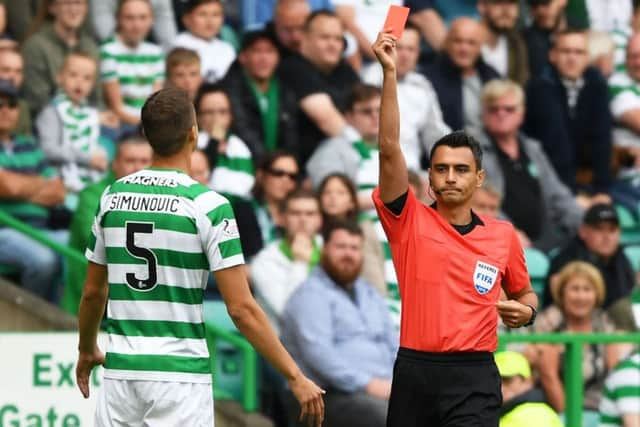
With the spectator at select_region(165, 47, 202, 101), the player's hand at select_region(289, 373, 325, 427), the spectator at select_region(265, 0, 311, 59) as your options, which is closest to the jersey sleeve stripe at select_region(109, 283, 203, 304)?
the player's hand at select_region(289, 373, 325, 427)

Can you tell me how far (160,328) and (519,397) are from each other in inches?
150

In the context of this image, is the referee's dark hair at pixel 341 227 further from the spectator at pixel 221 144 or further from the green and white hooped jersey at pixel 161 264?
the green and white hooped jersey at pixel 161 264

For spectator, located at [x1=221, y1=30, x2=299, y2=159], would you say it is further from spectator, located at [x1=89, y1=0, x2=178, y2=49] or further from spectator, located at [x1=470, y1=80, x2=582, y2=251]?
spectator, located at [x1=470, y1=80, x2=582, y2=251]

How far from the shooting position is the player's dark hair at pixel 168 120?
6.27m

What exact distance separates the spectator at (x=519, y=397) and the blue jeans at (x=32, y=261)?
2.83 metres

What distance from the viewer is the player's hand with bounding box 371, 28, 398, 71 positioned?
21.2ft

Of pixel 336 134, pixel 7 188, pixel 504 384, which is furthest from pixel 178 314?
pixel 336 134

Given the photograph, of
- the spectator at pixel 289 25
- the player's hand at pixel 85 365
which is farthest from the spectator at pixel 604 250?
the player's hand at pixel 85 365

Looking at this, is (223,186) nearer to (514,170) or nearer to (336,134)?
(336,134)

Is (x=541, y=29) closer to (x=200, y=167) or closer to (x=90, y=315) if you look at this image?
(x=200, y=167)

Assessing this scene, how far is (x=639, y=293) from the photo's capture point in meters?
11.5

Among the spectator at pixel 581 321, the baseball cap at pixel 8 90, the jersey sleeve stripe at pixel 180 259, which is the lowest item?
the spectator at pixel 581 321

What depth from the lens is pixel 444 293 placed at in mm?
6648

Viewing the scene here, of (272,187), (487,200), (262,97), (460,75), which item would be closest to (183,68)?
(262,97)
